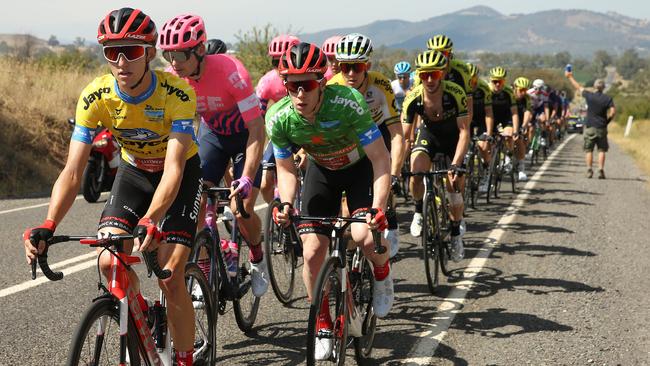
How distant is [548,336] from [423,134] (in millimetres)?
3176

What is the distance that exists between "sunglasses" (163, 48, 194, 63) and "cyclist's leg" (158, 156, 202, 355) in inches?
54.9

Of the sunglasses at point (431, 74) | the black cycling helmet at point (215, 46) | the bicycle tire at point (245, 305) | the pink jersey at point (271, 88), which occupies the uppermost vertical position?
the black cycling helmet at point (215, 46)

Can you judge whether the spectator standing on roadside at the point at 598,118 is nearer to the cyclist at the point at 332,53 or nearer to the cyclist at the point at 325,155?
the cyclist at the point at 332,53

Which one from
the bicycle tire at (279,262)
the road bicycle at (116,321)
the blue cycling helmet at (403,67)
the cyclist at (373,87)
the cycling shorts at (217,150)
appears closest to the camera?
the road bicycle at (116,321)

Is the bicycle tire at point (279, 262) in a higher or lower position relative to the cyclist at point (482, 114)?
lower

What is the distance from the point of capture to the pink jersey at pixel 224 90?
18.1 feet

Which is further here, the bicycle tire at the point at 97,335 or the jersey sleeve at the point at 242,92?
the jersey sleeve at the point at 242,92

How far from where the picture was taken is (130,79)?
3805 mm

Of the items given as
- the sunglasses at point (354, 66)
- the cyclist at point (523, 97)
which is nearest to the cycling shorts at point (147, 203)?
the sunglasses at point (354, 66)

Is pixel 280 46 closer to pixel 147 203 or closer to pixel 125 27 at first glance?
pixel 147 203

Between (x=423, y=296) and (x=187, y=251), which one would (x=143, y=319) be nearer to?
(x=187, y=251)

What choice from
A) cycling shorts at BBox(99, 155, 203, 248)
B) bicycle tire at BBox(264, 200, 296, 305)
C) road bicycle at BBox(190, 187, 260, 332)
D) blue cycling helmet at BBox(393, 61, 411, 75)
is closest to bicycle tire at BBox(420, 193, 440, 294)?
bicycle tire at BBox(264, 200, 296, 305)

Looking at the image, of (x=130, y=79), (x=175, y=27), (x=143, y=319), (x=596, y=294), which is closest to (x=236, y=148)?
(x=175, y=27)

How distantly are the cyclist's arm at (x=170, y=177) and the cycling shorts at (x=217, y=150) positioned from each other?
2.11 meters
